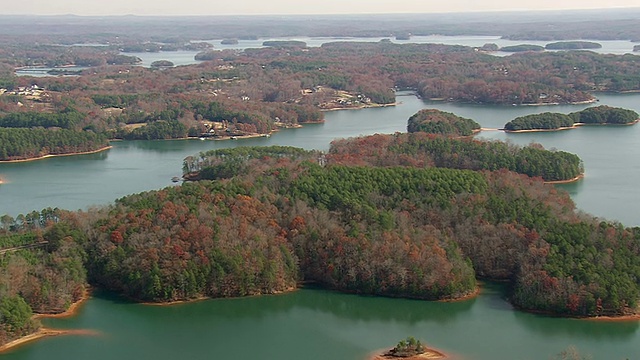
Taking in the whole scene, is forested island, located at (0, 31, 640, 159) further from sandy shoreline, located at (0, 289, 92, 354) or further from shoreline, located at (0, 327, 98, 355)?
shoreline, located at (0, 327, 98, 355)

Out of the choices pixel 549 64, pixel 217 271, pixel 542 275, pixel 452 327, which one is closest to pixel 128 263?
pixel 217 271

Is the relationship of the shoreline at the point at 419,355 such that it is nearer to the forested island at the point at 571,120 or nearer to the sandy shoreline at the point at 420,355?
the sandy shoreline at the point at 420,355

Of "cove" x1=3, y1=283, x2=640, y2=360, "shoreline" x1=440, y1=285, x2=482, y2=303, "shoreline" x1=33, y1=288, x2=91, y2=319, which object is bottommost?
"cove" x1=3, y1=283, x2=640, y2=360

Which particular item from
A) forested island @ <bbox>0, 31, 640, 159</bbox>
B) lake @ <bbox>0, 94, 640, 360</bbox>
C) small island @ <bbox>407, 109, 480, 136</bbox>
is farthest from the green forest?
forested island @ <bbox>0, 31, 640, 159</bbox>

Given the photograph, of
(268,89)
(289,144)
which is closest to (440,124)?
(289,144)

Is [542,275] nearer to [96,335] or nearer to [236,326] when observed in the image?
[236,326]

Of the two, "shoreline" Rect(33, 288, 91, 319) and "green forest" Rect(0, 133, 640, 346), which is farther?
"green forest" Rect(0, 133, 640, 346)
